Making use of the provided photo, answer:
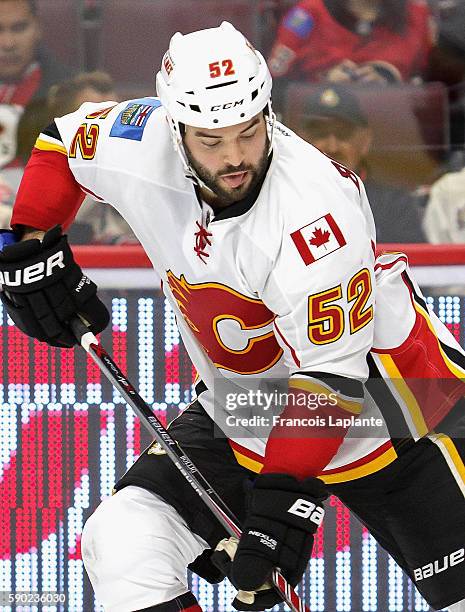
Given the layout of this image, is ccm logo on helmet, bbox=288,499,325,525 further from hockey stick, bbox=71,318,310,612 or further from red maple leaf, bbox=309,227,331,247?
red maple leaf, bbox=309,227,331,247

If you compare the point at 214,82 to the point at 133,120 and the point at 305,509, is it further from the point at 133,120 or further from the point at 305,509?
the point at 305,509

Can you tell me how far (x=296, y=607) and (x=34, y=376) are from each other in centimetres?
85

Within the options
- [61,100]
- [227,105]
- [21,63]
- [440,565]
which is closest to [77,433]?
[440,565]

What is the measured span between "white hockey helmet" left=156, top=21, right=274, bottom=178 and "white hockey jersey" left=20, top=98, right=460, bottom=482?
0.14m

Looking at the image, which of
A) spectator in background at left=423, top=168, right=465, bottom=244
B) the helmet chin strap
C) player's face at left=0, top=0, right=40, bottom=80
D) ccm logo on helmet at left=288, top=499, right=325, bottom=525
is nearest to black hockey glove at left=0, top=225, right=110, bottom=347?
the helmet chin strap

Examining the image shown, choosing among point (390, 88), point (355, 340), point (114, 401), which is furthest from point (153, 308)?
point (390, 88)

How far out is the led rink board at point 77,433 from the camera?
2695 mm

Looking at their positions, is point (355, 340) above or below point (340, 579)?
above

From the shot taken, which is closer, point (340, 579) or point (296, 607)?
point (296, 607)

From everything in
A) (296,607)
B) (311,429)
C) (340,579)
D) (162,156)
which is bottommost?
(340,579)

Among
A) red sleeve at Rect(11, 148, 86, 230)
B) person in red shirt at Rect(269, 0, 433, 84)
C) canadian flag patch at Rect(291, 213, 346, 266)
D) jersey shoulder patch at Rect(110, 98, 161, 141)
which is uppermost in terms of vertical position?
jersey shoulder patch at Rect(110, 98, 161, 141)

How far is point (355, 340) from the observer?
2104 mm

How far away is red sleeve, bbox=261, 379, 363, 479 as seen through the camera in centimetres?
206

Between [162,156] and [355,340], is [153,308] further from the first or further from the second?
[355,340]
